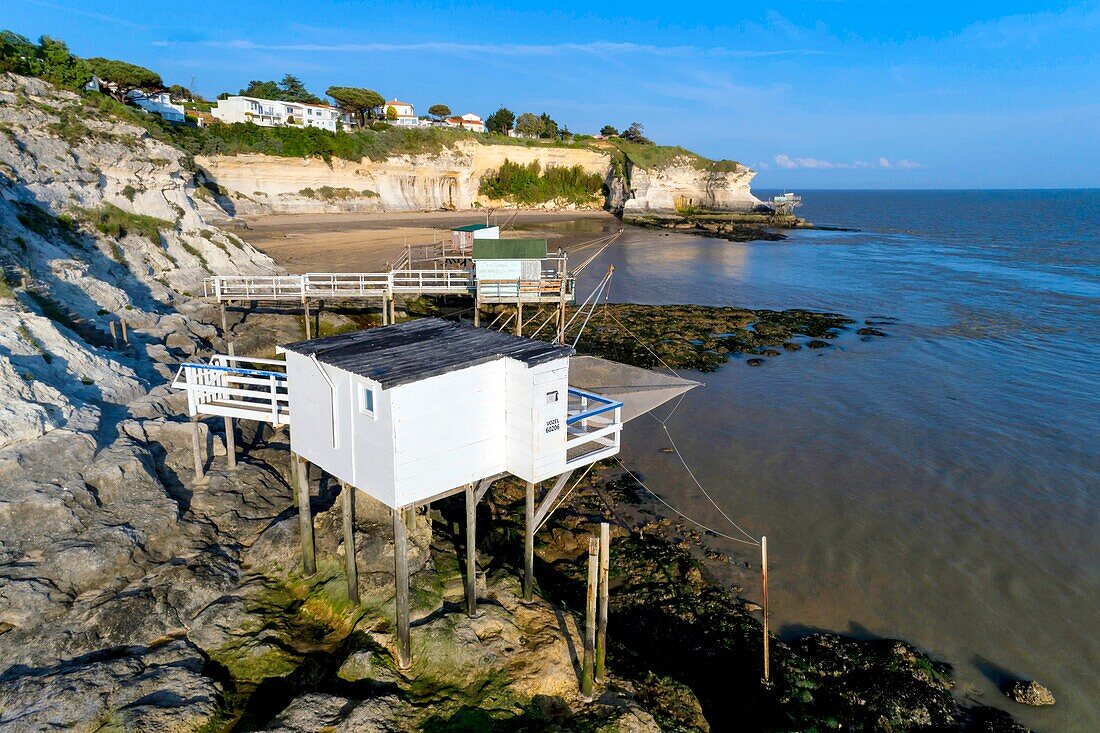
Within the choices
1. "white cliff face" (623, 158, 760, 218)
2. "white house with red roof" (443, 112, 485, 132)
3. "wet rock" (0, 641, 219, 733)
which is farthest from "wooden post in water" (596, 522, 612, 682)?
"white house with red roof" (443, 112, 485, 132)

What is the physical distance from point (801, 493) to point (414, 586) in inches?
437

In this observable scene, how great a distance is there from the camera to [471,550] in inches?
442

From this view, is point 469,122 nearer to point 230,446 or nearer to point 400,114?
point 400,114

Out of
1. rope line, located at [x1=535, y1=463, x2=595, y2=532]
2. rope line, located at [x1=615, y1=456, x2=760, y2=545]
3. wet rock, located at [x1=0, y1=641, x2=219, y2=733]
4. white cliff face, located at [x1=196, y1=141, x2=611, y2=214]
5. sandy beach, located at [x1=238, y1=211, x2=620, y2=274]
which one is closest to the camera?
wet rock, located at [x1=0, y1=641, x2=219, y2=733]

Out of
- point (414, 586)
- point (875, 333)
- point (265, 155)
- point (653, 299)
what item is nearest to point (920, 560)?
point (414, 586)

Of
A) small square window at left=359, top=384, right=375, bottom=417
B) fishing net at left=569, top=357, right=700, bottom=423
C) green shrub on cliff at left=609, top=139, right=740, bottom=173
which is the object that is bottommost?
fishing net at left=569, top=357, right=700, bottom=423

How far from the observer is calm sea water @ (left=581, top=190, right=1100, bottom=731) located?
505 inches

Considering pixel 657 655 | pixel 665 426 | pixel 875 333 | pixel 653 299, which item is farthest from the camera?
pixel 653 299

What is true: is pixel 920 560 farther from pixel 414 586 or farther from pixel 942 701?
pixel 414 586

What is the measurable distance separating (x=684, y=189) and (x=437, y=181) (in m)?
42.2

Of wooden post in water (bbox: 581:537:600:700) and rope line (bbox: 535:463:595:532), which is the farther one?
rope line (bbox: 535:463:595:532)

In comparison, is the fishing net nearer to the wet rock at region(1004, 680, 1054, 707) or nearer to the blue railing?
the blue railing

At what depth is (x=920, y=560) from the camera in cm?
1488

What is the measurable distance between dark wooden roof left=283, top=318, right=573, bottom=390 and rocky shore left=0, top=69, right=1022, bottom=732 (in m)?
3.63
